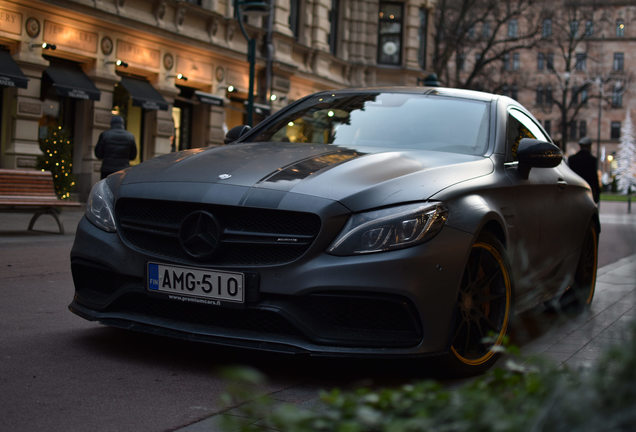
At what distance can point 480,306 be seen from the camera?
4289 mm

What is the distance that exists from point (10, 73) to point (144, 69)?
461cm

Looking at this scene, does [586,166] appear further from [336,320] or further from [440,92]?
[336,320]

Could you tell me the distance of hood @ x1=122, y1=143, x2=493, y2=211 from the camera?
3.92 m

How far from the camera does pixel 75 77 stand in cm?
1905

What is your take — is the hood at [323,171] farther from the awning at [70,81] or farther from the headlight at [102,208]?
the awning at [70,81]

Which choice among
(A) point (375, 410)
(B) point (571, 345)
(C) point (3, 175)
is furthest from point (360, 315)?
(C) point (3, 175)

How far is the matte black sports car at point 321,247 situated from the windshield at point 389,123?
0.10 ft

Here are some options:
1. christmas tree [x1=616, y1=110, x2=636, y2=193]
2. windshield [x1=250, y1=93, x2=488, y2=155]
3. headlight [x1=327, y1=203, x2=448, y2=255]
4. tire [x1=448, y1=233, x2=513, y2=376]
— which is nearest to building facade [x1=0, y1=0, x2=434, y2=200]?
windshield [x1=250, y1=93, x2=488, y2=155]

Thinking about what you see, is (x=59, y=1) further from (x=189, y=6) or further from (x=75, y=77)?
(x=189, y=6)

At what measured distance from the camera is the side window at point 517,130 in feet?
17.1

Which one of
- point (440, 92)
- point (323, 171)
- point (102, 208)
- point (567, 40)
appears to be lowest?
point (102, 208)

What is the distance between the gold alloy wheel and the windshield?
0.78 m

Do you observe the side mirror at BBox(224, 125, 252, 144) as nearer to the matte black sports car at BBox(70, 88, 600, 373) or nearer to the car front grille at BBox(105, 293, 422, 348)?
the matte black sports car at BBox(70, 88, 600, 373)

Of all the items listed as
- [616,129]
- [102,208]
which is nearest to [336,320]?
[102,208]
